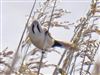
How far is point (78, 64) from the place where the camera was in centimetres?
142

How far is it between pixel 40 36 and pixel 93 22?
648 millimetres

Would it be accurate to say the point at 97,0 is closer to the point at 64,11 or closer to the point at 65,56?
the point at 64,11

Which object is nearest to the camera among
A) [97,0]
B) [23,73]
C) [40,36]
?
[40,36]

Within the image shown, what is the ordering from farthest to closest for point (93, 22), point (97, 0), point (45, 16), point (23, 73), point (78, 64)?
1. point (78, 64)
2. point (93, 22)
3. point (45, 16)
4. point (97, 0)
5. point (23, 73)

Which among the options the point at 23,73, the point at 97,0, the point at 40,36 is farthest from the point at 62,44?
the point at 97,0

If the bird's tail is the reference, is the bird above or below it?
above

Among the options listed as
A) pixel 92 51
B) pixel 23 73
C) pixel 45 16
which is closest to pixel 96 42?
pixel 92 51

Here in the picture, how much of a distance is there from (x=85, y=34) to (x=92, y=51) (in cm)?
12

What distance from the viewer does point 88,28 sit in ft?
4.03

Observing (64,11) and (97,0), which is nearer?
(97,0)

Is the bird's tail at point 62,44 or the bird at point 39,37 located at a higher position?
the bird at point 39,37

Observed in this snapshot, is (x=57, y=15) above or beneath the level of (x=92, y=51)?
above

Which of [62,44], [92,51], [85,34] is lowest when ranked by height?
[92,51]

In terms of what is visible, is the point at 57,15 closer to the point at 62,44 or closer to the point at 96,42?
the point at 96,42
